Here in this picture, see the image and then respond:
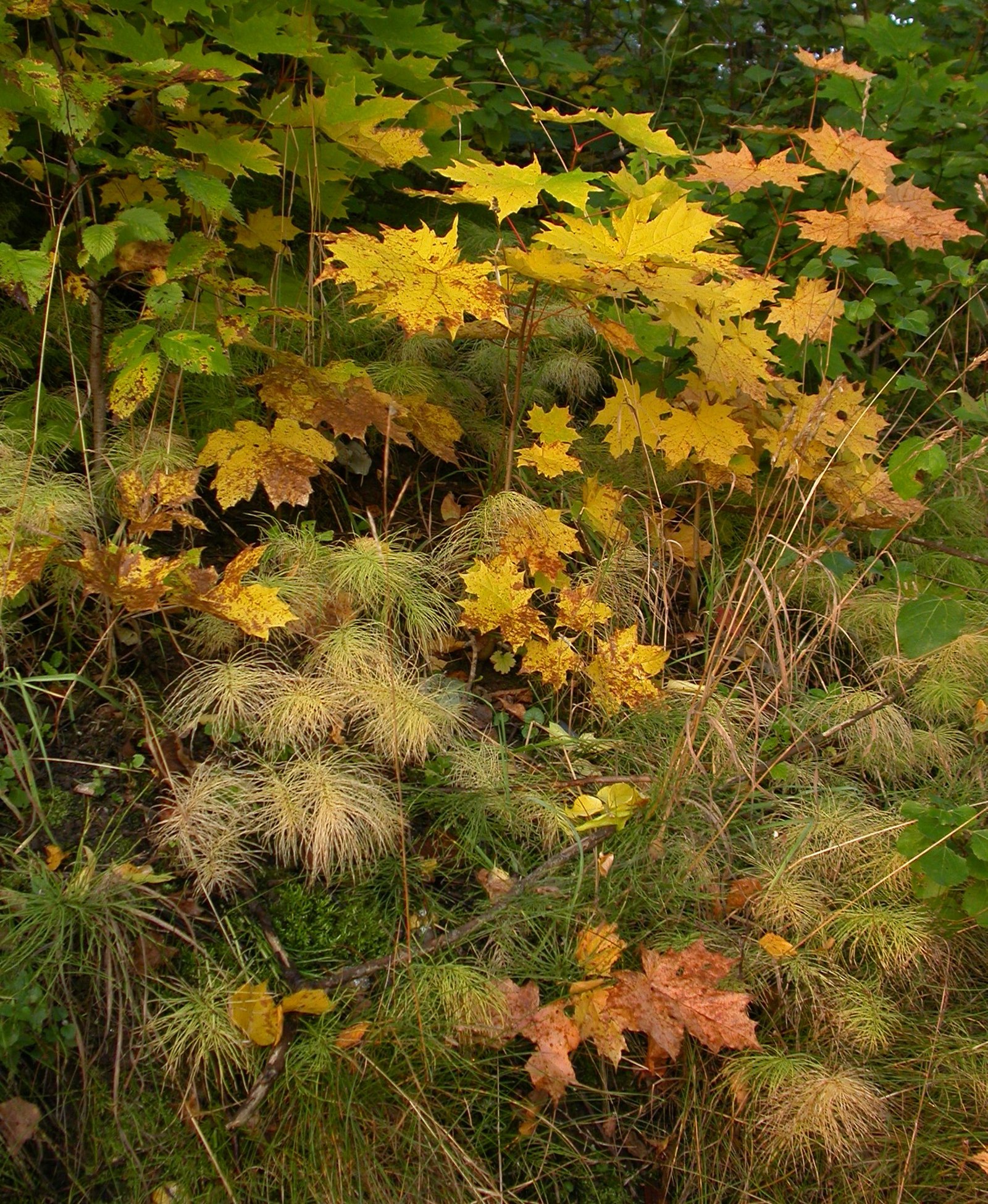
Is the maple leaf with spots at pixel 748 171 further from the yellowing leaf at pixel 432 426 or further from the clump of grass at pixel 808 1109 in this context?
the clump of grass at pixel 808 1109

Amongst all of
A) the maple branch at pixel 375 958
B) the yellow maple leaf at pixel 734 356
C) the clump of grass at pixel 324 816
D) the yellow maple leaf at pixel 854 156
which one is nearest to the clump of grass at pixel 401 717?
the clump of grass at pixel 324 816

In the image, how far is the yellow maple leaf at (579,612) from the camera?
7.91ft

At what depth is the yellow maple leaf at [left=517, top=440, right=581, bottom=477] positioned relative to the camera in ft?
8.26

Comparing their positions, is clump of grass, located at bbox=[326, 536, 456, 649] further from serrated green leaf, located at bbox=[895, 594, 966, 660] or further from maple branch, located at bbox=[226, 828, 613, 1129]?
serrated green leaf, located at bbox=[895, 594, 966, 660]

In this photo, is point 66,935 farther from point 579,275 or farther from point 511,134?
point 511,134

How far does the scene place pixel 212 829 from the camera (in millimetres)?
1890

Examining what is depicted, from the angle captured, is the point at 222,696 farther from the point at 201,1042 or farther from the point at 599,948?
the point at 599,948

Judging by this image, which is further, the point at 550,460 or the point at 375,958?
the point at 550,460

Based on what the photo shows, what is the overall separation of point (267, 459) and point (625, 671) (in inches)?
38.3

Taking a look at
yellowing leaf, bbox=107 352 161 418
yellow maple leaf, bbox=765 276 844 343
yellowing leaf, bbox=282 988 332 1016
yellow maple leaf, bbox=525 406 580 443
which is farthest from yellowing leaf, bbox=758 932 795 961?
yellowing leaf, bbox=107 352 161 418

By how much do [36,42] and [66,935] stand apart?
84.0 inches

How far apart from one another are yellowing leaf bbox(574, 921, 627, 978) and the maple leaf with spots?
1777mm

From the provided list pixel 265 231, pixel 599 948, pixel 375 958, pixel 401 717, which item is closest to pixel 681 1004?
pixel 599 948

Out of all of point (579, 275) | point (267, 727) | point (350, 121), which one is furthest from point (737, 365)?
point (267, 727)
